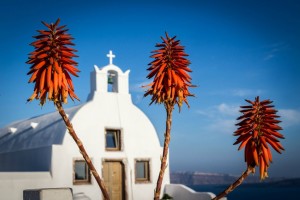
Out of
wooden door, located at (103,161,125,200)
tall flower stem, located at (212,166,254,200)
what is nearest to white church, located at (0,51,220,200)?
wooden door, located at (103,161,125,200)

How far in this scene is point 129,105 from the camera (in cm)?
2225

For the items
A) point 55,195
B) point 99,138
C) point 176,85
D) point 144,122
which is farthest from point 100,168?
point 176,85

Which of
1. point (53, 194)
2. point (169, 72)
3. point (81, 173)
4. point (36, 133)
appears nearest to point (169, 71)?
point (169, 72)

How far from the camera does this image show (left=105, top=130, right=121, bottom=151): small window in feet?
69.7

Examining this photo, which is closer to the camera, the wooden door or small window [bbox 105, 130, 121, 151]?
the wooden door

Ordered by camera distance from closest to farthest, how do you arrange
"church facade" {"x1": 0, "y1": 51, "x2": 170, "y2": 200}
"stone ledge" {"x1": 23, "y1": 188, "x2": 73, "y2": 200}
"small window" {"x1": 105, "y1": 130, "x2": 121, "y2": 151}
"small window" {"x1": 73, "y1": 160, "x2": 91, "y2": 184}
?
1. "stone ledge" {"x1": 23, "y1": 188, "x2": 73, "y2": 200}
2. "church facade" {"x1": 0, "y1": 51, "x2": 170, "y2": 200}
3. "small window" {"x1": 73, "y1": 160, "x2": 91, "y2": 184}
4. "small window" {"x1": 105, "y1": 130, "x2": 121, "y2": 151}

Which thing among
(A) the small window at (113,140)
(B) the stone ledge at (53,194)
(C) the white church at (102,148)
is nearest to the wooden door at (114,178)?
(C) the white church at (102,148)

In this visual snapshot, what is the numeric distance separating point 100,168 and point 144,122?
3567 millimetres

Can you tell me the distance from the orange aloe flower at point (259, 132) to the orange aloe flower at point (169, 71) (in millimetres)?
1796

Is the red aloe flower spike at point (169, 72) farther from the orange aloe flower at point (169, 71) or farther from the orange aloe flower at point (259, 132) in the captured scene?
the orange aloe flower at point (259, 132)

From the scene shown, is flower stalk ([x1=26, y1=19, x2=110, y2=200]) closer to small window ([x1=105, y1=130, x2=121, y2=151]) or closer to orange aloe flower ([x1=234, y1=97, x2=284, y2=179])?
orange aloe flower ([x1=234, y1=97, x2=284, y2=179])

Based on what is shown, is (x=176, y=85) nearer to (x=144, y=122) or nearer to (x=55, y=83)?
(x=55, y=83)

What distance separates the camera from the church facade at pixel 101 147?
1973 cm

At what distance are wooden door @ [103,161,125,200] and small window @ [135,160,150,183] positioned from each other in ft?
3.07
